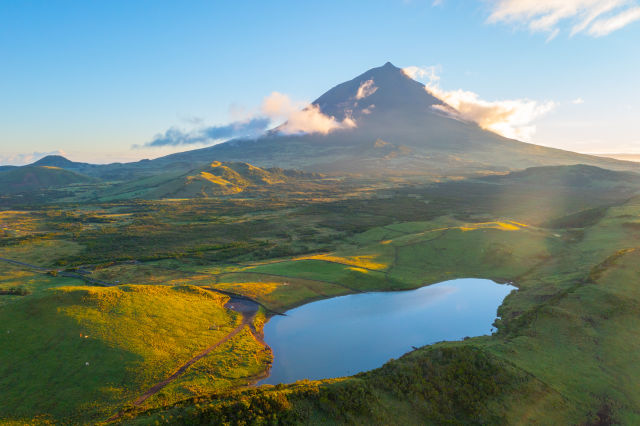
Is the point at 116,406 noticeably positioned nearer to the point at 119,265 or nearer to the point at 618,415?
the point at 618,415

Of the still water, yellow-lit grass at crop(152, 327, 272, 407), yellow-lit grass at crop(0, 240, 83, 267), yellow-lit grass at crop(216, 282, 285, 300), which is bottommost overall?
the still water

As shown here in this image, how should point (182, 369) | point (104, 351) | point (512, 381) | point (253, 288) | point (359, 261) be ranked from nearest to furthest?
point (512, 381)
point (182, 369)
point (104, 351)
point (253, 288)
point (359, 261)

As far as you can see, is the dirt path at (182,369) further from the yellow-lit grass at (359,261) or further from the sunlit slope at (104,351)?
the yellow-lit grass at (359,261)

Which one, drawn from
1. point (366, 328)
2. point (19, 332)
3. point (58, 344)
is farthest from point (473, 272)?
point (19, 332)

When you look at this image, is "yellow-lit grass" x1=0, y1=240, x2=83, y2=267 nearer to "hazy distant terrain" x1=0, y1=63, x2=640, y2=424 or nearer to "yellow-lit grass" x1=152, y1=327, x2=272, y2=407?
"hazy distant terrain" x1=0, y1=63, x2=640, y2=424

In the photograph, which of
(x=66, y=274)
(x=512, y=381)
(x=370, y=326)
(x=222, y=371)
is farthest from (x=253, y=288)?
(x=66, y=274)

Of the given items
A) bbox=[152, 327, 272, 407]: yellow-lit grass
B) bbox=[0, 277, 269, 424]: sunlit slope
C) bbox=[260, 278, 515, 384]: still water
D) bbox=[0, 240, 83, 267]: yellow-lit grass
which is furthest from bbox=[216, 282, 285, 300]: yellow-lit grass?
bbox=[0, 240, 83, 267]: yellow-lit grass

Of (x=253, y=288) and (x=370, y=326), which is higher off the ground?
(x=253, y=288)

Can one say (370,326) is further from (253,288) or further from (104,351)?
(104,351)
